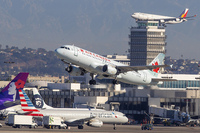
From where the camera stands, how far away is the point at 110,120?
451 feet

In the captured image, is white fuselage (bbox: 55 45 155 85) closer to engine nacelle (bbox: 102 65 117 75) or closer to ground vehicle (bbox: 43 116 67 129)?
engine nacelle (bbox: 102 65 117 75)

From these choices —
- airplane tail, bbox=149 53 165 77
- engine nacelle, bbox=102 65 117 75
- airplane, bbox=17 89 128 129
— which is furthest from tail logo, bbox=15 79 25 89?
airplane tail, bbox=149 53 165 77

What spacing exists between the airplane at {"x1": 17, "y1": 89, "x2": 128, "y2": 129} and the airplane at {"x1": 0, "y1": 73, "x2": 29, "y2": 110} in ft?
5.29

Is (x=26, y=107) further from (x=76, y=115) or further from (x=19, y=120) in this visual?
(x=76, y=115)

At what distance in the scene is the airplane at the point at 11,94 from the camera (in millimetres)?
129125

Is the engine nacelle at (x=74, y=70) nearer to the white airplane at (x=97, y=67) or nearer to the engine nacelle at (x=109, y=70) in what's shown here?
the white airplane at (x=97, y=67)

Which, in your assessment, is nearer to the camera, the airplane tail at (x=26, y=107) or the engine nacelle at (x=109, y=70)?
the engine nacelle at (x=109, y=70)

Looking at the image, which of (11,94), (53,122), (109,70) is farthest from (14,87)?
(109,70)

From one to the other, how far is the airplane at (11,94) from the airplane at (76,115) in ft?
5.29

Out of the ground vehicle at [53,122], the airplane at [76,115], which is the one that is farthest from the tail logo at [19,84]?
the ground vehicle at [53,122]

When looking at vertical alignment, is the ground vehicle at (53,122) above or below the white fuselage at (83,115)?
below

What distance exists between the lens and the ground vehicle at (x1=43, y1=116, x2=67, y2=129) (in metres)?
126

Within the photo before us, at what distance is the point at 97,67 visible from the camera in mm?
110750

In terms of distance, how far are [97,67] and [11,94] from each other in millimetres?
29807
